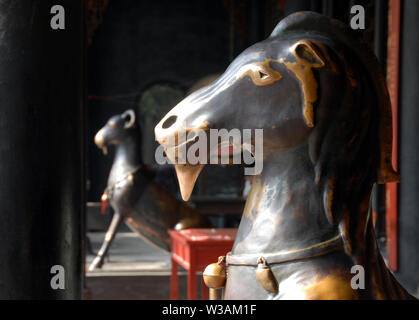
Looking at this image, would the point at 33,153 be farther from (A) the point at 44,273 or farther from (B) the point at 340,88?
(B) the point at 340,88

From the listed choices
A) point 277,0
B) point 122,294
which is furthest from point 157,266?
point 277,0

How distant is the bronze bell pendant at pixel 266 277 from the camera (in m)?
1.15

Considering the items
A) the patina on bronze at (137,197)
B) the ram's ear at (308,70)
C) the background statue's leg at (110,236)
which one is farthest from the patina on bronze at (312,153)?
the background statue's leg at (110,236)

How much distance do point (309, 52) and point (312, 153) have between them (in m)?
0.20

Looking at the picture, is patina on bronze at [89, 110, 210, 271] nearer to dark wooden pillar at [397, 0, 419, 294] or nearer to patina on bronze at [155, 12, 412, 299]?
dark wooden pillar at [397, 0, 419, 294]

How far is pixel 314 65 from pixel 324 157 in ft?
0.61

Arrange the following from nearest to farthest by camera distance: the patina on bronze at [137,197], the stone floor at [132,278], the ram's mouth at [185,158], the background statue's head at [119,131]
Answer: the ram's mouth at [185,158], the stone floor at [132,278], the patina on bronze at [137,197], the background statue's head at [119,131]

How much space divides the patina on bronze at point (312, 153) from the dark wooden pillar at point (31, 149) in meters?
0.94

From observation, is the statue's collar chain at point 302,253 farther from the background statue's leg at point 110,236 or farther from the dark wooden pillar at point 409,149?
the background statue's leg at point 110,236

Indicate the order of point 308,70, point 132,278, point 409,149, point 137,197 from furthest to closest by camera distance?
point 137,197 → point 132,278 → point 409,149 → point 308,70

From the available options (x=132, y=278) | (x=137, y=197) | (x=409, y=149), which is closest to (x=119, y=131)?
(x=137, y=197)

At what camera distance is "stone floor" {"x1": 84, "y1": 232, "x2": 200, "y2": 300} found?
4457mm

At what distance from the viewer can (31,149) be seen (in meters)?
1.95

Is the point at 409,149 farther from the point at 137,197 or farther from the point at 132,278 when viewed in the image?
the point at 132,278
